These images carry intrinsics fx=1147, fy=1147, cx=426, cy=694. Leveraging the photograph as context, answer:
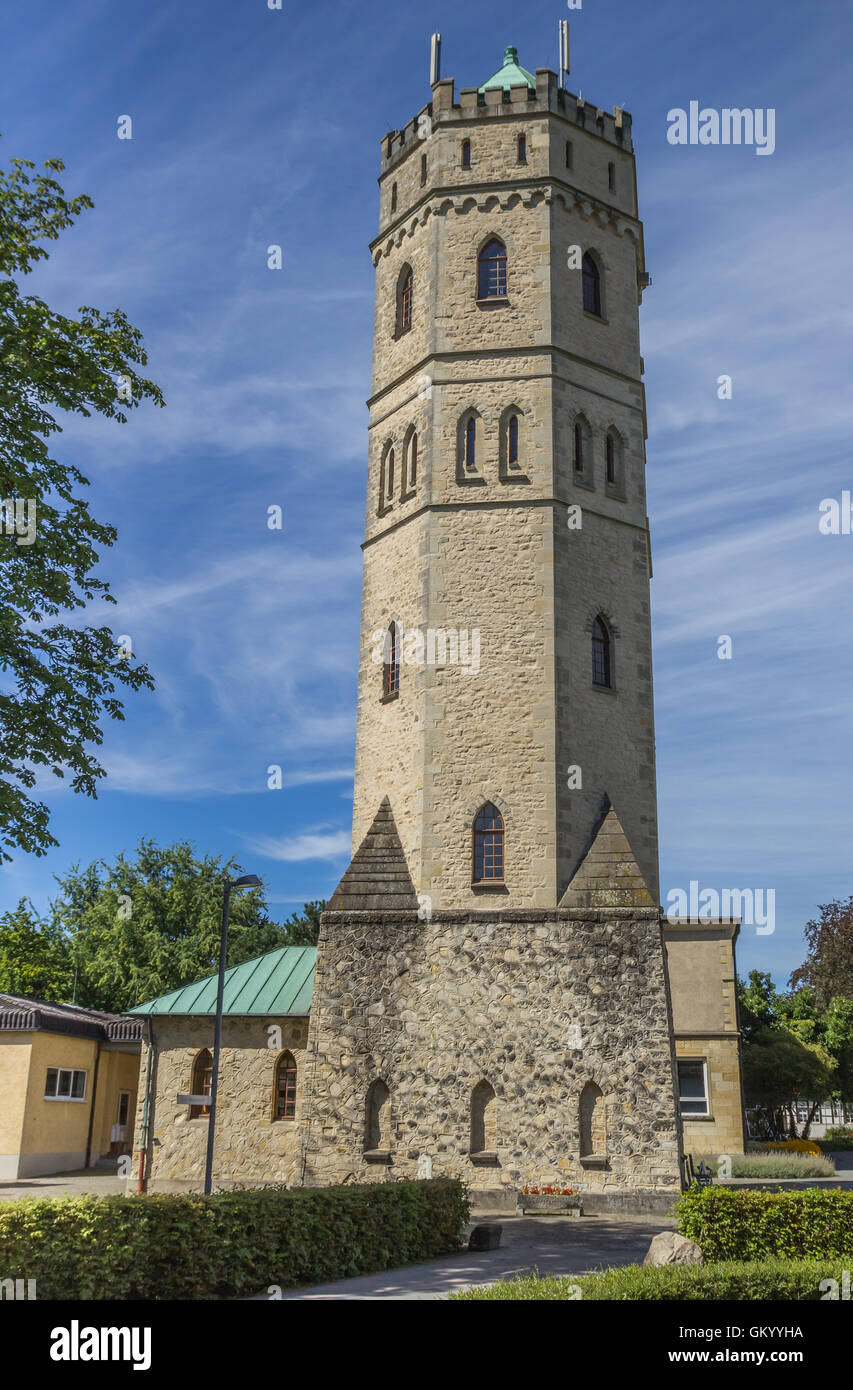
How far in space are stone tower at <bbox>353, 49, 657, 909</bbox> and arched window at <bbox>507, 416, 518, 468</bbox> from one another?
0.05m

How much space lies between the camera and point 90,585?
15602 mm

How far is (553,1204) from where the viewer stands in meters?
18.8

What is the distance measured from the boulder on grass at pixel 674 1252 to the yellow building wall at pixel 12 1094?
21022mm

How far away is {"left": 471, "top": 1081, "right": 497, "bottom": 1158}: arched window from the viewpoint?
19719 millimetres

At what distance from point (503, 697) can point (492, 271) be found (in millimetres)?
9809

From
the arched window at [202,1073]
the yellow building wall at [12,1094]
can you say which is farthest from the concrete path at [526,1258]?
the yellow building wall at [12,1094]

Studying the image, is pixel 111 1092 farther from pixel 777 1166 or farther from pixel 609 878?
pixel 609 878

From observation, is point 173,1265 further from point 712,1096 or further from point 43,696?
point 712,1096

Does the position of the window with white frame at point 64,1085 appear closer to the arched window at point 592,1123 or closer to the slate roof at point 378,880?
the slate roof at point 378,880

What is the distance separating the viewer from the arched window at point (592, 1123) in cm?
1920
